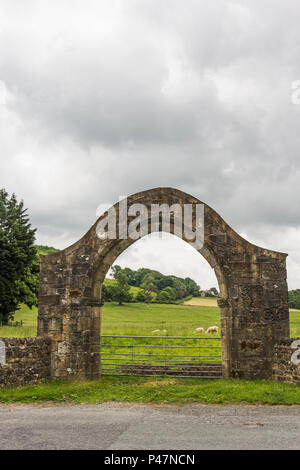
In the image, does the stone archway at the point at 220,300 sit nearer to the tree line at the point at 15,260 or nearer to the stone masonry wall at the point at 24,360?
Answer: the stone masonry wall at the point at 24,360

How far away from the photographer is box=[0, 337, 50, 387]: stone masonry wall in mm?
9375

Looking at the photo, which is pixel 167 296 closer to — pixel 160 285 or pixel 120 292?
pixel 120 292

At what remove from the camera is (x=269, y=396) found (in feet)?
27.3

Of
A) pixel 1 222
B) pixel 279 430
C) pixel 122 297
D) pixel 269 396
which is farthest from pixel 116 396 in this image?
pixel 122 297

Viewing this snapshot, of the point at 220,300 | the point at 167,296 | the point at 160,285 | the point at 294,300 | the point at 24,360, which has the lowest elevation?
the point at 24,360

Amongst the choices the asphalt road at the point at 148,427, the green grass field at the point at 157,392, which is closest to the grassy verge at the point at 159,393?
the green grass field at the point at 157,392

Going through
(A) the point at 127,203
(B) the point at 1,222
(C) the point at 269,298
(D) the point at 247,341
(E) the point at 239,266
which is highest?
(B) the point at 1,222

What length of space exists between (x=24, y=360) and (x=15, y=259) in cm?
2128

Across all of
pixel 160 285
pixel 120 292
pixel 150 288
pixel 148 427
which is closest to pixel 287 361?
pixel 148 427

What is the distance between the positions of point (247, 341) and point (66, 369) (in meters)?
4.82

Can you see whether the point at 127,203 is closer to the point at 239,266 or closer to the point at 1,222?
the point at 239,266

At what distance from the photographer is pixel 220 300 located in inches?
432

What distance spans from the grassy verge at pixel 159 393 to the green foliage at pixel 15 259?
2043 centimetres
